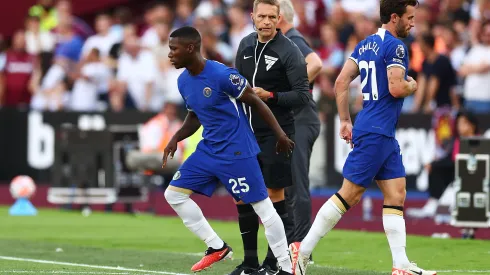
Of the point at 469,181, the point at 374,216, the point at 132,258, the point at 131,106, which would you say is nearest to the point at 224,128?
the point at 132,258

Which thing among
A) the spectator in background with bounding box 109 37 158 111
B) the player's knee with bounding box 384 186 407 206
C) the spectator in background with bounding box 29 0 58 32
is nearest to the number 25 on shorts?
the player's knee with bounding box 384 186 407 206

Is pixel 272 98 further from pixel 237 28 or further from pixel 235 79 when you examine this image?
pixel 237 28

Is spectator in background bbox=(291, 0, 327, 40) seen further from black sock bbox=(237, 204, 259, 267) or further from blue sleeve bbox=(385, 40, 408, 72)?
blue sleeve bbox=(385, 40, 408, 72)

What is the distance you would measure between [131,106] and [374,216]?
6.33m

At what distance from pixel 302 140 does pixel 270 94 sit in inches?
56.2

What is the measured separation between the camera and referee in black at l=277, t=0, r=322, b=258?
438 inches

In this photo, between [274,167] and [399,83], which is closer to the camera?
[399,83]

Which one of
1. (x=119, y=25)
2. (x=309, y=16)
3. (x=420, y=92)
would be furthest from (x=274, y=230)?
(x=119, y=25)

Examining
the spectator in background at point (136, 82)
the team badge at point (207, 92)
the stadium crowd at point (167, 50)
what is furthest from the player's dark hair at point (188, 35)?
the spectator in background at point (136, 82)

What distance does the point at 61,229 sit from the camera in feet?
52.1

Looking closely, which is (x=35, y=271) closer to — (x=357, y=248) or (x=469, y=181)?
(x=357, y=248)

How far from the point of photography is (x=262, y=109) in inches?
Result: 364

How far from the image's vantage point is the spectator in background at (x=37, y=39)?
25.2 metres

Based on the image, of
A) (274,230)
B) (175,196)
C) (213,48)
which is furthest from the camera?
(213,48)
